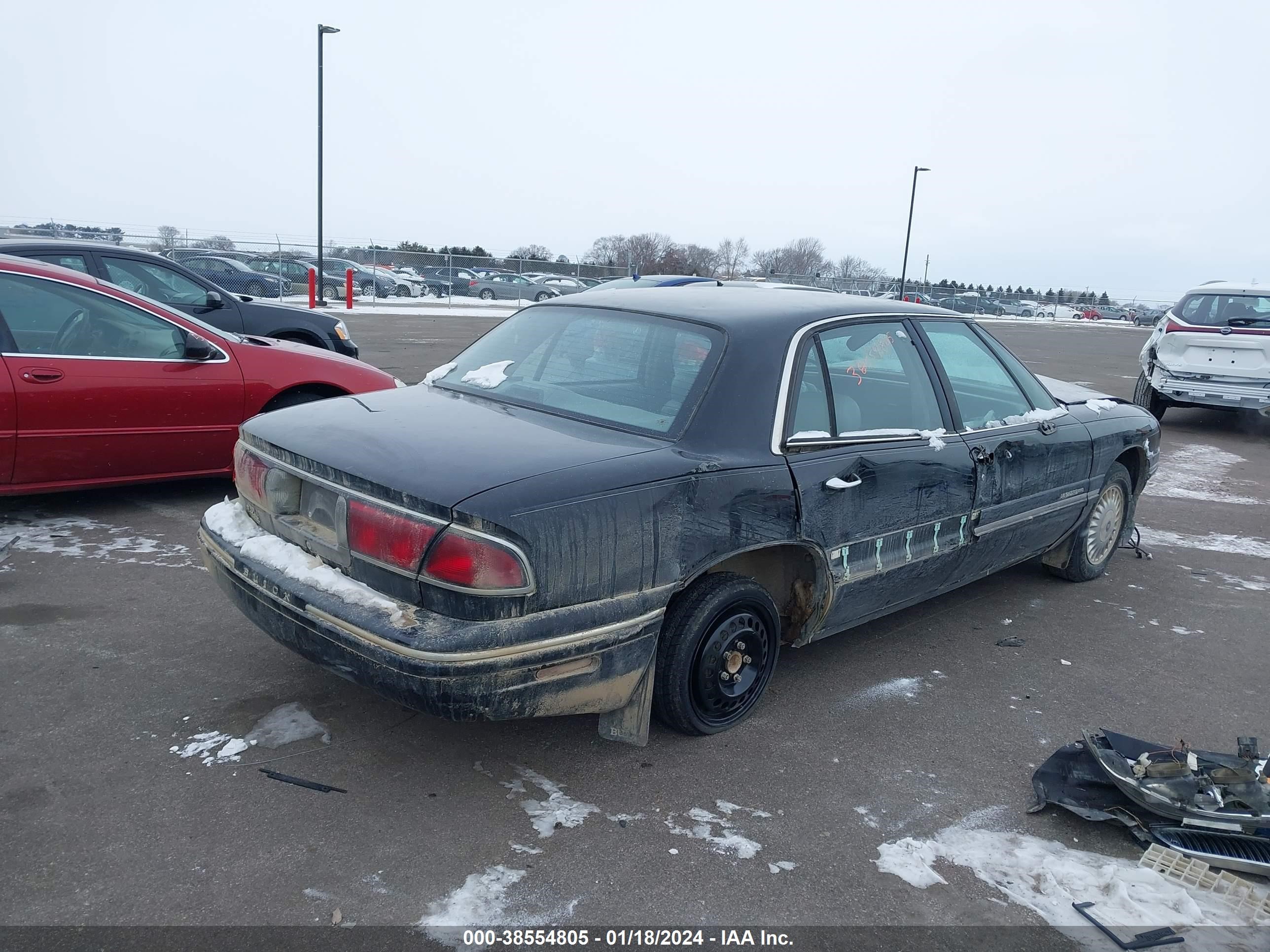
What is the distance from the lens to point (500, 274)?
38.0 m

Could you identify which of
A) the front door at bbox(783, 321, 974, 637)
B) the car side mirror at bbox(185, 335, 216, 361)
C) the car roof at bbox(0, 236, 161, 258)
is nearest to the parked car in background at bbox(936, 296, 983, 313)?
the car roof at bbox(0, 236, 161, 258)

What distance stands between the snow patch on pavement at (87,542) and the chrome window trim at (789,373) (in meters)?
3.23

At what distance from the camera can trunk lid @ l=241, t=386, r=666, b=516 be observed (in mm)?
2879

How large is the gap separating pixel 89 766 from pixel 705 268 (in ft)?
195

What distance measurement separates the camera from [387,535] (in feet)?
9.55

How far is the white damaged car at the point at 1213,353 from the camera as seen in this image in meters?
10.6

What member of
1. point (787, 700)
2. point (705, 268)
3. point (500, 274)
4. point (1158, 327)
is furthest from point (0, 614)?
point (705, 268)

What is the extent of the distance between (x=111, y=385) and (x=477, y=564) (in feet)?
12.5

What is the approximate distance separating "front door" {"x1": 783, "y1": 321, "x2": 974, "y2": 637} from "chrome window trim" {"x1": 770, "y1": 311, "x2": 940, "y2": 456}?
0.03m

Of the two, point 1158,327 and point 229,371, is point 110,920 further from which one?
point 1158,327

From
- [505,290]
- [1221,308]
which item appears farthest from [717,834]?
[505,290]

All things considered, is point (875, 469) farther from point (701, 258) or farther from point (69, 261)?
point (701, 258)

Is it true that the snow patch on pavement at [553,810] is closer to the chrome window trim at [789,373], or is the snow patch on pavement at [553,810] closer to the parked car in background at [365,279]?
the chrome window trim at [789,373]

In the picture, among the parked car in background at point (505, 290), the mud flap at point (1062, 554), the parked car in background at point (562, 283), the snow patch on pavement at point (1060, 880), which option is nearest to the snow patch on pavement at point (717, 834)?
the snow patch on pavement at point (1060, 880)
